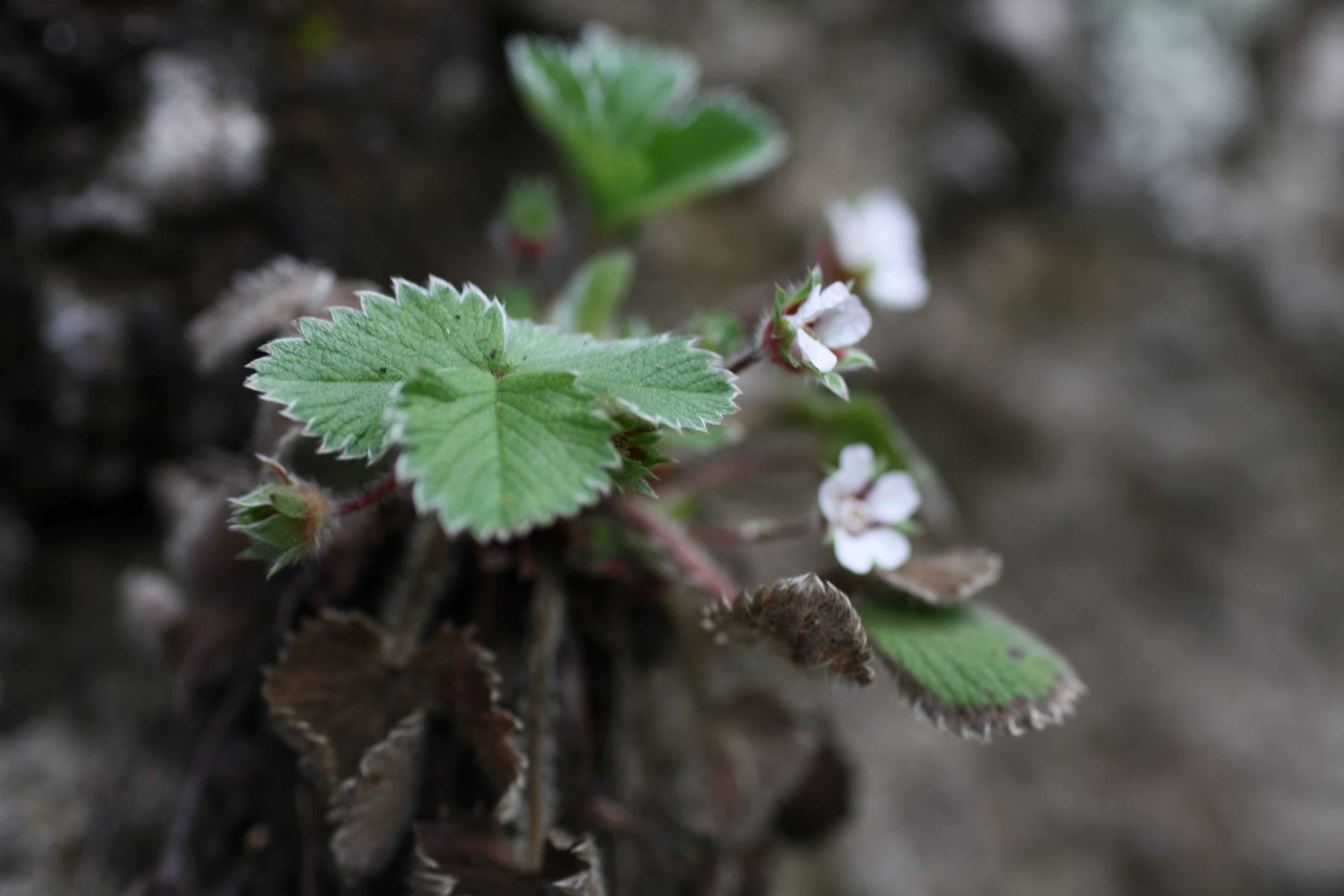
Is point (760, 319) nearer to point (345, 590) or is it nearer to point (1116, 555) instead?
point (345, 590)

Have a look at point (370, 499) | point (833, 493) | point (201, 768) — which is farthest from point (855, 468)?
point (201, 768)

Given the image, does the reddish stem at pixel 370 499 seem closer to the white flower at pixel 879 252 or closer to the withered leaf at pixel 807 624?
the withered leaf at pixel 807 624

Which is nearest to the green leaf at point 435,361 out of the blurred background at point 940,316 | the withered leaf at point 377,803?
the withered leaf at point 377,803

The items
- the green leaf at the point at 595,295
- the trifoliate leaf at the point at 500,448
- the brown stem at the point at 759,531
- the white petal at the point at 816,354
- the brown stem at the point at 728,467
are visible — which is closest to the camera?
the trifoliate leaf at the point at 500,448

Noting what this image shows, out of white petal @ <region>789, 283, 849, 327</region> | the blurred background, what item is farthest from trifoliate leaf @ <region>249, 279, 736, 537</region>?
the blurred background

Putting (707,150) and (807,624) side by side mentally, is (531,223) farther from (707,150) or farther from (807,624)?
(807,624)

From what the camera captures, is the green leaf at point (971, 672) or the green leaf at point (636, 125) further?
the green leaf at point (636, 125)
